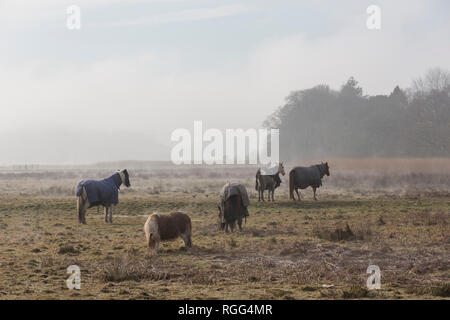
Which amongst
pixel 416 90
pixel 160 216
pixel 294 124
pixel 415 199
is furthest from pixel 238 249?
pixel 294 124

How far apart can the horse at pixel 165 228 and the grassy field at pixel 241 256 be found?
40 cm

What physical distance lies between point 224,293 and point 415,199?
22.3m

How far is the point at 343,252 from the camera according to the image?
1380 centimetres

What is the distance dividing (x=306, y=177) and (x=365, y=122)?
6049 centimetres

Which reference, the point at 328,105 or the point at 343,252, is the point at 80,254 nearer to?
the point at 343,252

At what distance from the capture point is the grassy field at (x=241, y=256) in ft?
33.1

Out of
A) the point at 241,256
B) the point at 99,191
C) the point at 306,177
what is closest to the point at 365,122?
the point at 306,177

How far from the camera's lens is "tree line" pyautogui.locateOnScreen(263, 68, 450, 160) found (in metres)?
70.3

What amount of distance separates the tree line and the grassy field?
47.8 meters
